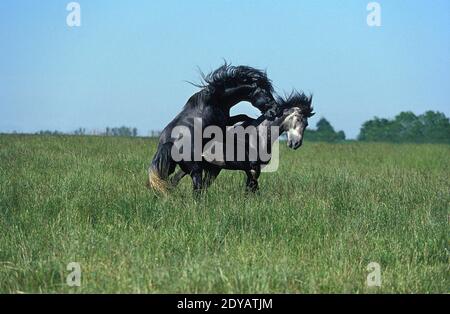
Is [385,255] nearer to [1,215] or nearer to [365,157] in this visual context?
[1,215]

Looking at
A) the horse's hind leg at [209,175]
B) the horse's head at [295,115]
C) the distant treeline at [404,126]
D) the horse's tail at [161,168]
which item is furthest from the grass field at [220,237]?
the distant treeline at [404,126]

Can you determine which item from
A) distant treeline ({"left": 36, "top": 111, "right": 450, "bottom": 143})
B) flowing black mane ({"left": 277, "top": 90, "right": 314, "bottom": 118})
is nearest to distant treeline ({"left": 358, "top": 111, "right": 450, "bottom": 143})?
distant treeline ({"left": 36, "top": 111, "right": 450, "bottom": 143})

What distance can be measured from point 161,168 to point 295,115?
1753 millimetres

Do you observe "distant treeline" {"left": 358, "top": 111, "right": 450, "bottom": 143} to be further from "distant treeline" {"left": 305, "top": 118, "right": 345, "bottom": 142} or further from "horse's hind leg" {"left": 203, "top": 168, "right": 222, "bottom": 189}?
"horse's hind leg" {"left": 203, "top": 168, "right": 222, "bottom": 189}

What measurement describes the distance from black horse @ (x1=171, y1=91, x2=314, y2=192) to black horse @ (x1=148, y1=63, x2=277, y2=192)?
0.12m

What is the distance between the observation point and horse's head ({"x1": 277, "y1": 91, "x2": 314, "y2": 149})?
7863mm

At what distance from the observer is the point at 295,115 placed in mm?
A: 7895

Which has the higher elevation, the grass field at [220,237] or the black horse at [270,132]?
the black horse at [270,132]

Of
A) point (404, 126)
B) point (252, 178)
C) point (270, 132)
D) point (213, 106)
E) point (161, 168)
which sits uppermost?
point (404, 126)

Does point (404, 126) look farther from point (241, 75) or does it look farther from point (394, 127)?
point (241, 75)

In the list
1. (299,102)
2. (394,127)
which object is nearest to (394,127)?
(394,127)

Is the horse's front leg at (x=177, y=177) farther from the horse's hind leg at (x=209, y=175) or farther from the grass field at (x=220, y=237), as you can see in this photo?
the horse's hind leg at (x=209, y=175)

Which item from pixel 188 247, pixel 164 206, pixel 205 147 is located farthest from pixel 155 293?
pixel 205 147

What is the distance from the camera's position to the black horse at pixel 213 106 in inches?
307
